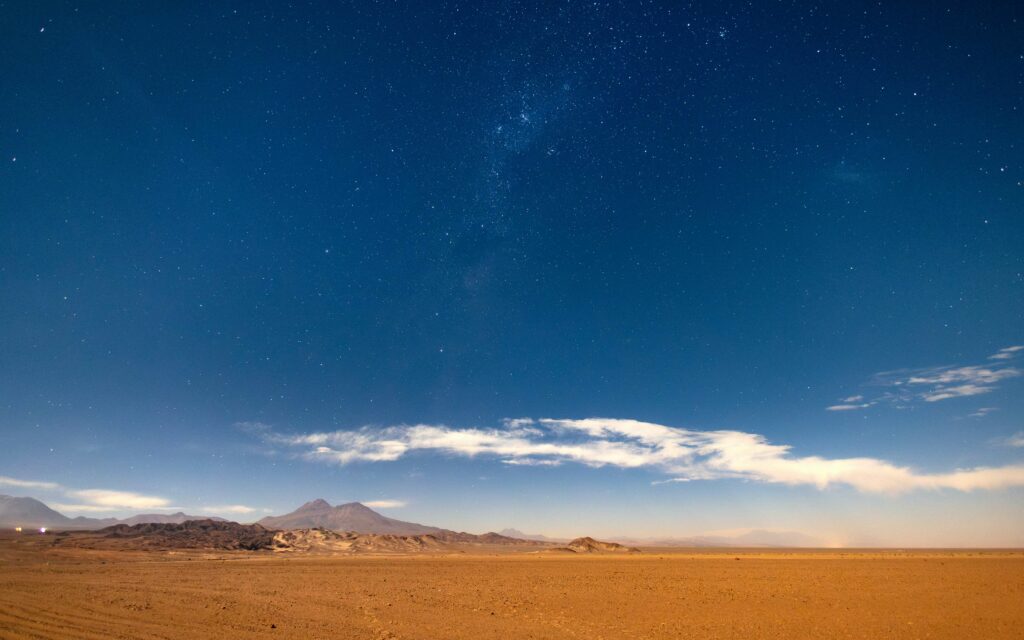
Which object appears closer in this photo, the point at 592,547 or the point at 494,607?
the point at 494,607

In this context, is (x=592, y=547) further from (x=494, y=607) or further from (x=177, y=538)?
(x=494, y=607)

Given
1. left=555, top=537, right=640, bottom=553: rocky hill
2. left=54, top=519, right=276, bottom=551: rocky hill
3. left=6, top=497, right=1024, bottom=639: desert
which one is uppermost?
left=6, top=497, right=1024, bottom=639: desert

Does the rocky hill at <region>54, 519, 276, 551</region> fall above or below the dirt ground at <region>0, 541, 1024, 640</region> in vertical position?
below

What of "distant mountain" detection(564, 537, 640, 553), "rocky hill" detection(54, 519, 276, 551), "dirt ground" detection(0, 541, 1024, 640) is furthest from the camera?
"distant mountain" detection(564, 537, 640, 553)

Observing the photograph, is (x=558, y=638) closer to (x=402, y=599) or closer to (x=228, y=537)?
(x=402, y=599)

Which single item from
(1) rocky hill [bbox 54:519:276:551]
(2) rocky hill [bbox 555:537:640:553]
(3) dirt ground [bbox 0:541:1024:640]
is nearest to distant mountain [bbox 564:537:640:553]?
(2) rocky hill [bbox 555:537:640:553]

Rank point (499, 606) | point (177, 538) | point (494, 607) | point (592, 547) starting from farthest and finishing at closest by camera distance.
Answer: point (592, 547) < point (177, 538) < point (499, 606) < point (494, 607)

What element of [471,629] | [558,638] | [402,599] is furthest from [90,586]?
[558,638]

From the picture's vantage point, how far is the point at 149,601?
2053 centimetres

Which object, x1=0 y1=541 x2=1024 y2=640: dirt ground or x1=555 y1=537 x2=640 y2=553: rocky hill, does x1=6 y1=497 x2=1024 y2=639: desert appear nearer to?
x1=0 y1=541 x2=1024 y2=640: dirt ground

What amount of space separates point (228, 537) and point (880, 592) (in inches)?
3842

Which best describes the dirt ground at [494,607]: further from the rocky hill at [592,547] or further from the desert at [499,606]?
the rocky hill at [592,547]

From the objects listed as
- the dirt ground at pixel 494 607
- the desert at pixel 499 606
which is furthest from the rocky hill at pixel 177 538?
the dirt ground at pixel 494 607

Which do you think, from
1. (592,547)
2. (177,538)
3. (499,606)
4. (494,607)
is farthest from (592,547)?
(494,607)
